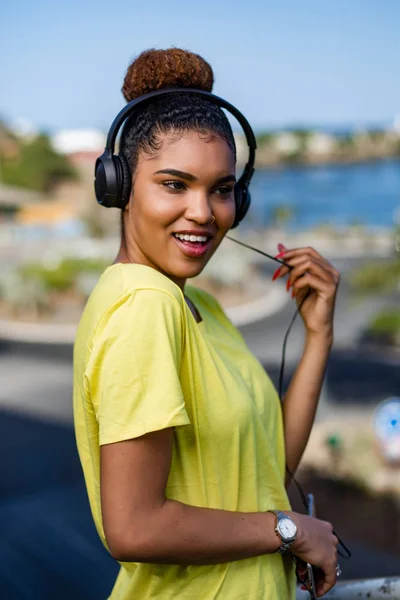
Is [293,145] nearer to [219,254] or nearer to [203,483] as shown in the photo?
[219,254]

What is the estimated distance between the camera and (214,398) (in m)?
1.04

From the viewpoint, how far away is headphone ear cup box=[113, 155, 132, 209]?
1187mm

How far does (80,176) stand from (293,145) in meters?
60.7

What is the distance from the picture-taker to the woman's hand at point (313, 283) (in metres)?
1.41

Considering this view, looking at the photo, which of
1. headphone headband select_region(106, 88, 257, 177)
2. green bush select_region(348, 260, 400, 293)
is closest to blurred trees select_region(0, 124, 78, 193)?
green bush select_region(348, 260, 400, 293)

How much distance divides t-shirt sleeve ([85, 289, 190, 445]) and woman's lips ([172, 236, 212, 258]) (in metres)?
0.17

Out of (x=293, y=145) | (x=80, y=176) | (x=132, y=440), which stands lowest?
(x=132, y=440)

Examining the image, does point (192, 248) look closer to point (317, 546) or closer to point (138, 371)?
point (138, 371)

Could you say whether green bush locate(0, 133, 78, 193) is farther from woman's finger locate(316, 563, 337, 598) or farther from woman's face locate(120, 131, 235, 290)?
woman's finger locate(316, 563, 337, 598)

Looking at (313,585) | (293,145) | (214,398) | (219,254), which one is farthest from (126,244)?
(293,145)

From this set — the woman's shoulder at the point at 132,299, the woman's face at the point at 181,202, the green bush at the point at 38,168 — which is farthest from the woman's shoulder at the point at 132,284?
the green bush at the point at 38,168

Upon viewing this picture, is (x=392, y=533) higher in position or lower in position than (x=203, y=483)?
lower

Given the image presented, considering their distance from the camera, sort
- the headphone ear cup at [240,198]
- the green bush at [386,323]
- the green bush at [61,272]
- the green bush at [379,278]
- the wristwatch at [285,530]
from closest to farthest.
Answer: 1. the wristwatch at [285,530]
2. the headphone ear cup at [240,198]
3. the green bush at [379,278]
4. the green bush at [386,323]
5. the green bush at [61,272]

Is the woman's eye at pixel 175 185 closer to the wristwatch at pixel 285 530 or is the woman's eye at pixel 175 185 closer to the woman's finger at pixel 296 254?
the woman's finger at pixel 296 254
